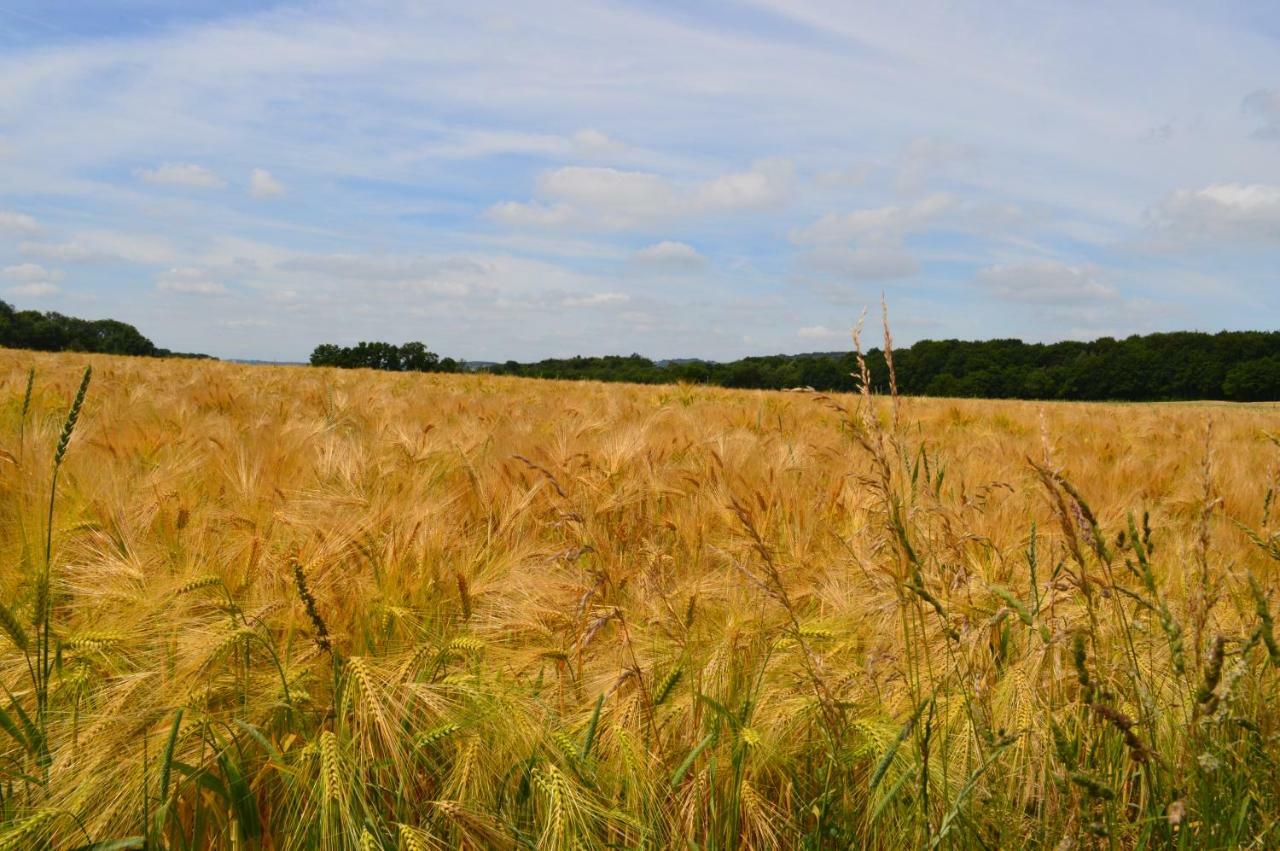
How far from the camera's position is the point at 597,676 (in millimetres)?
1645

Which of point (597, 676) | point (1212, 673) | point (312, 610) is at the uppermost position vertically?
point (1212, 673)

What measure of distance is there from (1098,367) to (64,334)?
250 ft

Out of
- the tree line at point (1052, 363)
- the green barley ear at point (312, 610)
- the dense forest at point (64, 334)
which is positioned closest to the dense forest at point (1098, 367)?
the tree line at point (1052, 363)

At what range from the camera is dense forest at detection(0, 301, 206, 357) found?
167ft

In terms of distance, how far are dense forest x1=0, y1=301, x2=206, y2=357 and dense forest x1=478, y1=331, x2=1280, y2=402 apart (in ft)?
126

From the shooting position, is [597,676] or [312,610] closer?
[312,610]

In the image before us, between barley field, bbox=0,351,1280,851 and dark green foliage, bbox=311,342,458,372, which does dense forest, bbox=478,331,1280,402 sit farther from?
barley field, bbox=0,351,1280,851

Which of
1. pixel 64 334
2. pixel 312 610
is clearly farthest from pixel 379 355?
Result: pixel 312 610

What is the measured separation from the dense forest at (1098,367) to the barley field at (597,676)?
142ft

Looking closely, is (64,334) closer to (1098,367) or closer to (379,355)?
(379,355)

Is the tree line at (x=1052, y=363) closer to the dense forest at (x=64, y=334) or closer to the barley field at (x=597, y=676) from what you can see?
the dense forest at (x=64, y=334)

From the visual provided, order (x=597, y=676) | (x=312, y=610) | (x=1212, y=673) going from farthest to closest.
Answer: (x=597, y=676)
(x=312, y=610)
(x=1212, y=673)

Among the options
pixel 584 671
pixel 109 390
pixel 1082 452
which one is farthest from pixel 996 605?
pixel 109 390

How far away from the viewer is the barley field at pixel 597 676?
4.18ft
